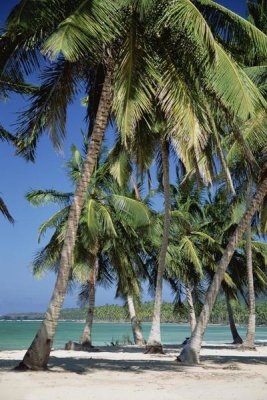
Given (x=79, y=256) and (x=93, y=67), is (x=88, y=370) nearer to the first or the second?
(x=93, y=67)

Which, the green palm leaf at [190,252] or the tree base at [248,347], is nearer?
the tree base at [248,347]

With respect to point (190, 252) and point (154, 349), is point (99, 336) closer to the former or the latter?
point (190, 252)

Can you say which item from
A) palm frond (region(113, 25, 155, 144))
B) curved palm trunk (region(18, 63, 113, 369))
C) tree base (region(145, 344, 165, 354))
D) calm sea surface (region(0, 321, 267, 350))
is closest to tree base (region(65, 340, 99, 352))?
tree base (region(145, 344, 165, 354))

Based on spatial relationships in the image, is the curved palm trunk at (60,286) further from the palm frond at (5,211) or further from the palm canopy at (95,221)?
the palm canopy at (95,221)

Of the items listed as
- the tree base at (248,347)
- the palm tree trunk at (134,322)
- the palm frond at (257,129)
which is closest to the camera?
the palm frond at (257,129)

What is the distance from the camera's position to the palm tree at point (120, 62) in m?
10.5

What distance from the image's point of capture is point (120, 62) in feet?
37.7

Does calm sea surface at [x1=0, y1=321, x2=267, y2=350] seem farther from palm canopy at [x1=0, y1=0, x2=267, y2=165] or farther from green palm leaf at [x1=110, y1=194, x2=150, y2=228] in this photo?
Result: palm canopy at [x1=0, y1=0, x2=267, y2=165]

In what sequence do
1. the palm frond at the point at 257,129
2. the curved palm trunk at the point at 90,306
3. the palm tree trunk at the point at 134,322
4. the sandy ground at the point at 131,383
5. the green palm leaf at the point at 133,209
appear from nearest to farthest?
the sandy ground at the point at 131,383 < the palm frond at the point at 257,129 < the green palm leaf at the point at 133,209 < the curved palm trunk at the point at 90,306 < the palm tree trunk at the point at 134,322

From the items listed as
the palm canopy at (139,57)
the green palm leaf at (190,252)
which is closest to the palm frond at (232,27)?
the palm canopy at (139,57)

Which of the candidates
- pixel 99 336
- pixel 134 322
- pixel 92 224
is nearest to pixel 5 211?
pixel 92 224

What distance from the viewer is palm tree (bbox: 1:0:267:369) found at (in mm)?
10477

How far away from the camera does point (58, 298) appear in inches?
421

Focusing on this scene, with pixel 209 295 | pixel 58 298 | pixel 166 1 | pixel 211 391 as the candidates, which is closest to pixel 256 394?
pixel 211 391
